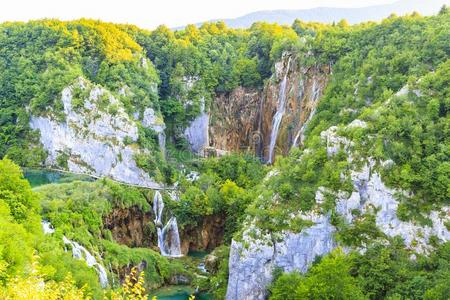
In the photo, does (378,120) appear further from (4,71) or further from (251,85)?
(4,71)

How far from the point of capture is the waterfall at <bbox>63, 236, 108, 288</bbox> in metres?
34.1

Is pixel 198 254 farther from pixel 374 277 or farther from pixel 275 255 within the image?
pixel 374 277

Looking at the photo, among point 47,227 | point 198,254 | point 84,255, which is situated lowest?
point 198,254

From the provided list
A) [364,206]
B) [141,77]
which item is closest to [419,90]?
[364,206]

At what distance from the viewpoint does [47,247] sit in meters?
28.7

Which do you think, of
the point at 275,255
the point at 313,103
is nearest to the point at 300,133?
the point at 313,103

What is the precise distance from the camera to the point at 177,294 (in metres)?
39.2

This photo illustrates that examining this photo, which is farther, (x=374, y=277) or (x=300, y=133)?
(x=300, y=133)

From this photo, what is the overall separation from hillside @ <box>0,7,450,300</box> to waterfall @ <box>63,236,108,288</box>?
137mm

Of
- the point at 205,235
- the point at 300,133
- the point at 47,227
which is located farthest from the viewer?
the point at 300,133

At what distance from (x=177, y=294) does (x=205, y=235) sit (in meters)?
11.5

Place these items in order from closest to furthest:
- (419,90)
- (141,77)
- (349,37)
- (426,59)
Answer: (419,90) < (426,59) < (349,37) < (141,77)

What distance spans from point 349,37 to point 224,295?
33296 mm

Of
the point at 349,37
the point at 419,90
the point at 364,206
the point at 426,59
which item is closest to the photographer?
the point at 364,206
